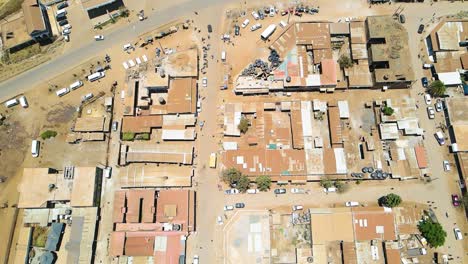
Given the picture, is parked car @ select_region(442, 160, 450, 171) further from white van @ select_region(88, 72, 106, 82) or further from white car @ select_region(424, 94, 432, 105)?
white van @ select_region(88, 72, 106, 82)

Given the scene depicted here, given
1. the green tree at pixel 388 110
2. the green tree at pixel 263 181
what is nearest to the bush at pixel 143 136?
the green tree at pixel 263 181

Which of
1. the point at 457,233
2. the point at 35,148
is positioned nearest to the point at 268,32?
the point at 457,233

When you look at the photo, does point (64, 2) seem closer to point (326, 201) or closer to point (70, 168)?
point (70, 168)

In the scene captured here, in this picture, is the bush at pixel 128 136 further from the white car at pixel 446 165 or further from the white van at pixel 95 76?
the white car at pixel 446 165

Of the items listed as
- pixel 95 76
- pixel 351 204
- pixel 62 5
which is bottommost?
pixel 351 204

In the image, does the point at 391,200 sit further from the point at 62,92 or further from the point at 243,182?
the point at 62,92

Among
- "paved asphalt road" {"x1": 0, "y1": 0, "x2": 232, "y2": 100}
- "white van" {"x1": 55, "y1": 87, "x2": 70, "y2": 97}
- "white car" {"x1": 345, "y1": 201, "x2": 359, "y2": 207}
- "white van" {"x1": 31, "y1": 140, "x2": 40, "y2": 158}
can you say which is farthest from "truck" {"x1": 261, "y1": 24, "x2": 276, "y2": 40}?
"white van" {"x1": 31, "y1": 140, "x2": 40, "y2": 158}
